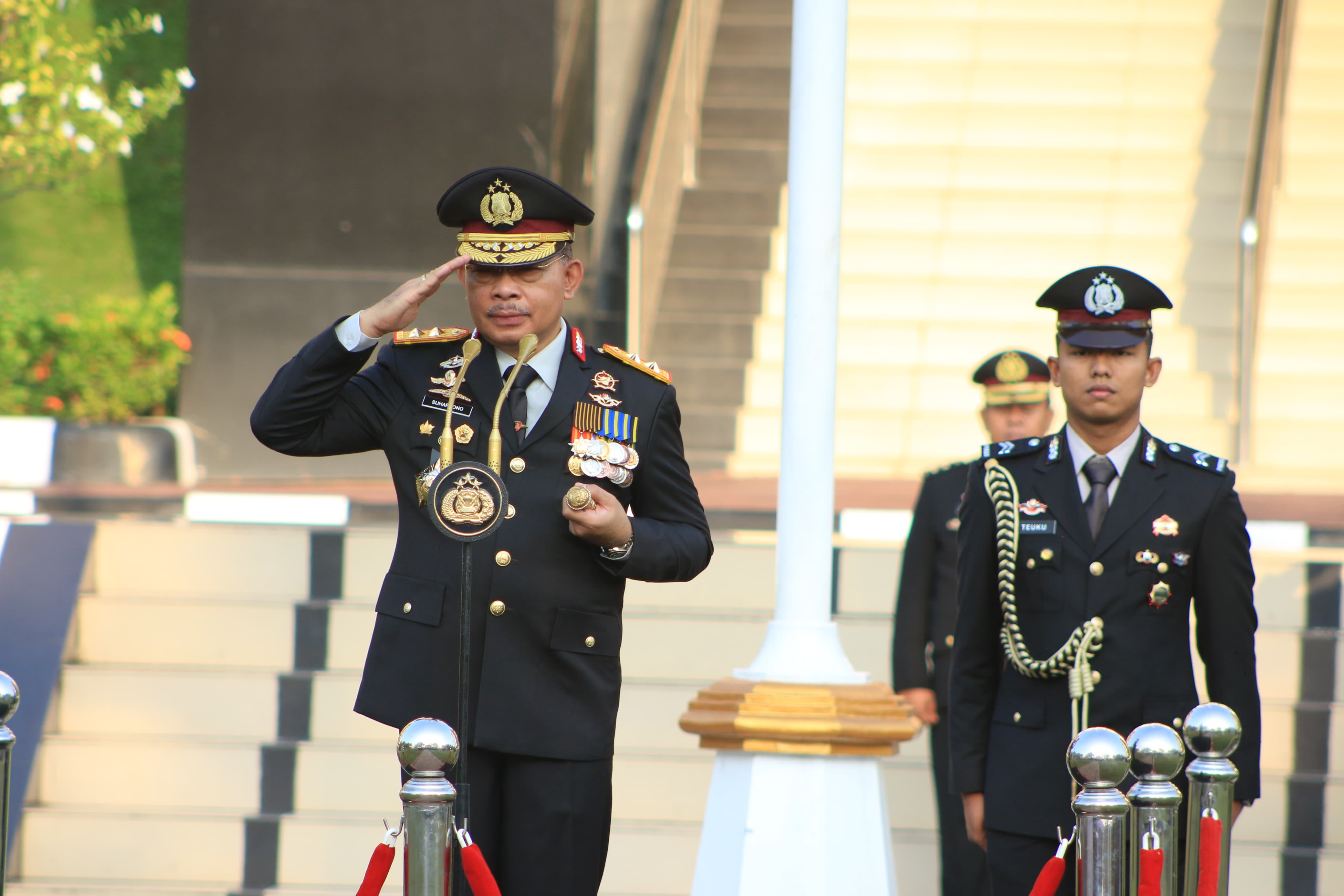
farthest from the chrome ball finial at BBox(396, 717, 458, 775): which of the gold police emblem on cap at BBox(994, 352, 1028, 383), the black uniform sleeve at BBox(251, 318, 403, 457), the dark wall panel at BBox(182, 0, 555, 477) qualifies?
the dark wall panel at BBox(182, 0, 555, 477)

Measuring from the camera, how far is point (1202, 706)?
9.56ft

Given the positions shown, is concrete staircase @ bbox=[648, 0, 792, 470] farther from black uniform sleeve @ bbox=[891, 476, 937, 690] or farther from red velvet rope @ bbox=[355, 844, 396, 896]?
red velvet rope @ bbox=[355, 844, 396, 896]

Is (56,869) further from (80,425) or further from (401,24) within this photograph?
(401,24)

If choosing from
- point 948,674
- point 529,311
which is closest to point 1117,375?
point 529,311

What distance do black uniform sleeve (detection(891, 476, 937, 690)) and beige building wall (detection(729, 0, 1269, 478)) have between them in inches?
165

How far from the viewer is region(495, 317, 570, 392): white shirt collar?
2.98m

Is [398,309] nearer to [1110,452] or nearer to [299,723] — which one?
[1110,452]

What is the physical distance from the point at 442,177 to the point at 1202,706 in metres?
6.84

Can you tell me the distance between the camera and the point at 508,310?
2891 millimetres

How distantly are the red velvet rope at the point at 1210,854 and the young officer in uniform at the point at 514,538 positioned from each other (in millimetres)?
945

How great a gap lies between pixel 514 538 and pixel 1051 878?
40.3 inches

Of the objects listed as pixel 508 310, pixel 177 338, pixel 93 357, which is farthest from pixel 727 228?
pixel 508 310

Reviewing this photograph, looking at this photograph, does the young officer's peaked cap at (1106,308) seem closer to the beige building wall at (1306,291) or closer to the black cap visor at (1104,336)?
the black cap visor at (1104,336)

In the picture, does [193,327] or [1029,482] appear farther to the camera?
[193,327]
